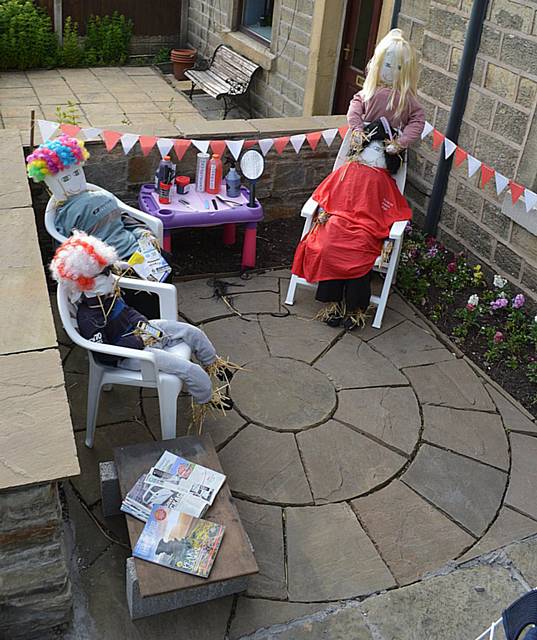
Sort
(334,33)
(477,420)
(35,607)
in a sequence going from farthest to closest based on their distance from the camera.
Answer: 1. (334,33)
2. (477,420)
3. (35,607)

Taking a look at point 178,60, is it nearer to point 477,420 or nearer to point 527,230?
point 527,230

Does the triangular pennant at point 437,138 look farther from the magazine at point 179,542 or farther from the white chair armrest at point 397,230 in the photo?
the magazine at point 179,542

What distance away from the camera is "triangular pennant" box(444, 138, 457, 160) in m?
5.37

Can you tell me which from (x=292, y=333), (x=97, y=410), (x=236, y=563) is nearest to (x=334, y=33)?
(x=292, y=333)

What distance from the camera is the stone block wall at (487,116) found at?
4.84 m

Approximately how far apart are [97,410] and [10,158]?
1984 millimetres

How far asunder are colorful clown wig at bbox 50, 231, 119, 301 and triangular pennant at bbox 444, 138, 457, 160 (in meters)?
3.03

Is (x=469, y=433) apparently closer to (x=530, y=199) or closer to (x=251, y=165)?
(x=530, y=199)

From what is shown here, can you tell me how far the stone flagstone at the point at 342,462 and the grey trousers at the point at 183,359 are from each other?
695 millimetres

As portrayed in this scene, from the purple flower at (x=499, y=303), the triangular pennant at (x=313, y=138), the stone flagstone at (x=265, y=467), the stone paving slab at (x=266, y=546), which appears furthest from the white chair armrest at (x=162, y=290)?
the purple flower at (x=499, y=303)

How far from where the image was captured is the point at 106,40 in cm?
1076

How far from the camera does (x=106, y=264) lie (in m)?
3.42

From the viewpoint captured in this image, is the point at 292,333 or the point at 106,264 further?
the point at 292,333

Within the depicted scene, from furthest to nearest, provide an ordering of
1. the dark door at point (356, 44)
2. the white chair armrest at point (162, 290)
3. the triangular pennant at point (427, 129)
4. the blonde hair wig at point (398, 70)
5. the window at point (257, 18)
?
the window at point (257, 18), the dark door at point (356, 44), the triangular pennant at point (427, 129), the blonde hair wig at point (398, 70), the white chair armrest at point (162, 290)
